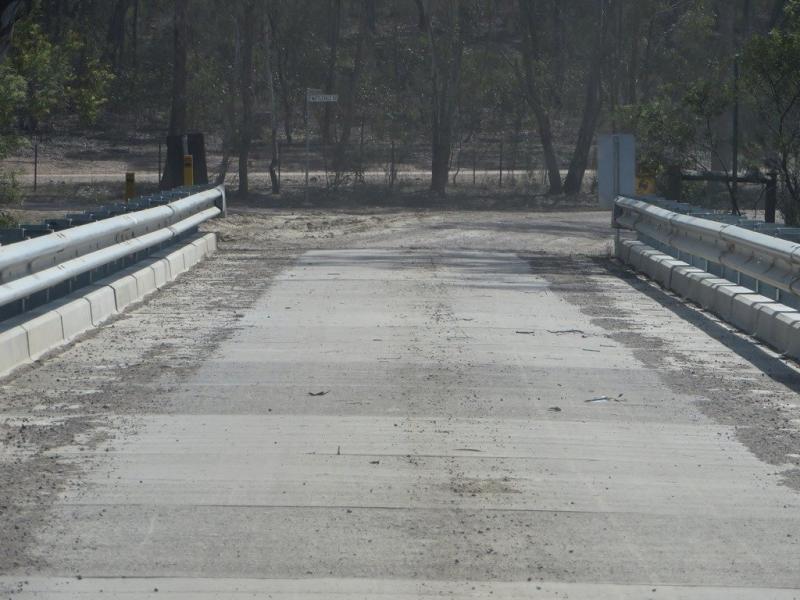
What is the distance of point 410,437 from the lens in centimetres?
714

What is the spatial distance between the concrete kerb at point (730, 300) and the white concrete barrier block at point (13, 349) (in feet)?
18.8

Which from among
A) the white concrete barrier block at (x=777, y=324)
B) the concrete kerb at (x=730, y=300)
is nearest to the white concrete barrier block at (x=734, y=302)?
the concrete kerb at (x=730, y=300)

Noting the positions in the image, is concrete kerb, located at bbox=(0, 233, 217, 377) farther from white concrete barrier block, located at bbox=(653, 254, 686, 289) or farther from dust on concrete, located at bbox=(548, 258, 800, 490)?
white concrete barrier block, located at bbox=(653, 254, 686, 289)

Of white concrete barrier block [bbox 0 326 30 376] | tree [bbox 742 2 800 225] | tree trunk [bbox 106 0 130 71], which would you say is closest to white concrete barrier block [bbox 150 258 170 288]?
white concrete barrier block [bbox 0 326 30 376]

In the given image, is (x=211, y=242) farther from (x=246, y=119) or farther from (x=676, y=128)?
(x=246, y=119)

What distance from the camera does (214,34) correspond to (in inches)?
2360

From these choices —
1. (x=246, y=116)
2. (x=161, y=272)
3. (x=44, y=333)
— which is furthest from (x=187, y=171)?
(x=246, y=116)

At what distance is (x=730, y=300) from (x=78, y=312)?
5836 mm

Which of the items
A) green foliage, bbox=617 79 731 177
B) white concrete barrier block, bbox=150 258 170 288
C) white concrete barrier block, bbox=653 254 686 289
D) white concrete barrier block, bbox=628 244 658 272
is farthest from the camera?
green foliage, bbox=617 79 731 177

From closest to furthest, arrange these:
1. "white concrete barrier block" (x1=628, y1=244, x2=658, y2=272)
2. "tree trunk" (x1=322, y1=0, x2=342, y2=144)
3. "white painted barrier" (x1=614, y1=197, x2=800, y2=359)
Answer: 1. "white painted barrier" (x1=614, y1=197, x2=800, y2=359)
2. "white concrete barrier block" (x1=628, y1=244, x2=658, y2=272)
3. "tree trunk" (x1=322, y1=0, x2=342, y2=144)

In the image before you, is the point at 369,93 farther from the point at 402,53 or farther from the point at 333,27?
the point at 402,53

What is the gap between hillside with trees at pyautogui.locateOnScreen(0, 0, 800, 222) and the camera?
24344 mm

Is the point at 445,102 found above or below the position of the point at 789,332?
above

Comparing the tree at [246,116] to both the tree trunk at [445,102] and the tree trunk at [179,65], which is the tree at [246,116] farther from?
the tree trunk at [445,102]
